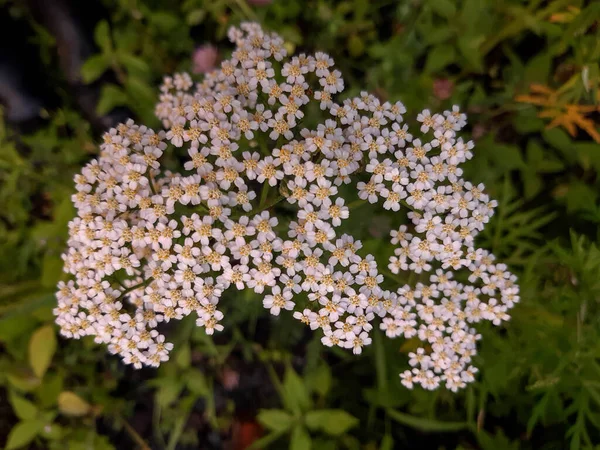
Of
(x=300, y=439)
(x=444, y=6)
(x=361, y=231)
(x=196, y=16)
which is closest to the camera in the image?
(x=361, y=231)

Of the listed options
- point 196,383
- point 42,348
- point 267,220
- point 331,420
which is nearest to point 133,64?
point 42,348

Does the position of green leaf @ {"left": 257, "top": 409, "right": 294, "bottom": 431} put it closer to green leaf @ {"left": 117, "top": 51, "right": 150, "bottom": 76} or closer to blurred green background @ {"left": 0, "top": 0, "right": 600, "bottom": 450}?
blurred green background @ {"left": 0, "top": 0, "right": 600, "bottom": 450}

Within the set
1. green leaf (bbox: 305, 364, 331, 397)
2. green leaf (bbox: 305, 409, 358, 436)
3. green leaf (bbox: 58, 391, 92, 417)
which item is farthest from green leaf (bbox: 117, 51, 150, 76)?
green leaf (bbox: 305, 409, 358, 436)

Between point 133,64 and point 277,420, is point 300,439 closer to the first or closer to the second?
point 277,420

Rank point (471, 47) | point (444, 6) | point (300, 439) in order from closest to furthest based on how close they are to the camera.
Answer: point (300, 439) < point (444, 6) < point (471, 47)

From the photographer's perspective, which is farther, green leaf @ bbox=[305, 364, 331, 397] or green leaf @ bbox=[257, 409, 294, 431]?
green leaf @ bbox=[305, 364, 331, 397]

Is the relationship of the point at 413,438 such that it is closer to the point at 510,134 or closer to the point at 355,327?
the point at 355,327
